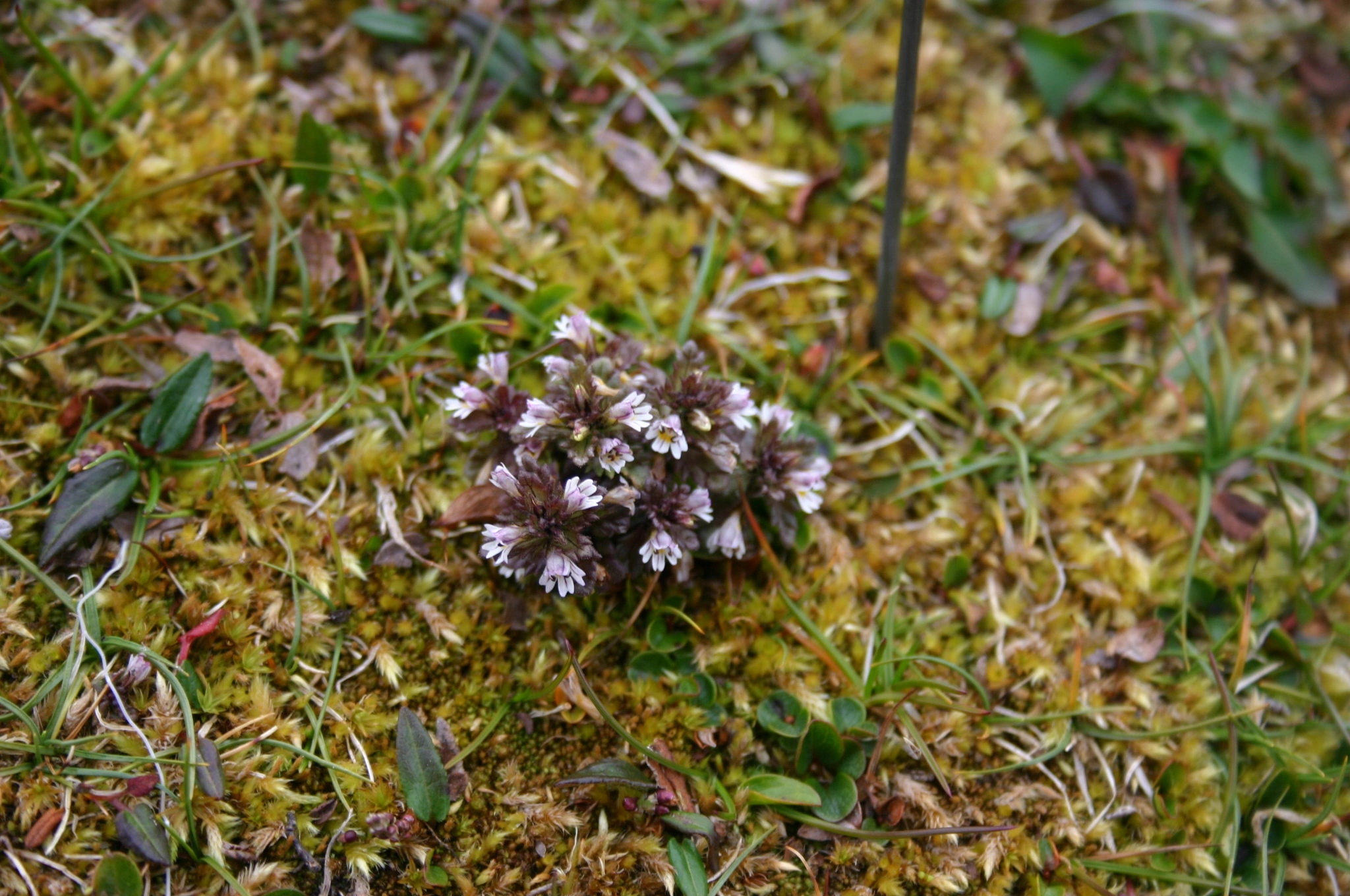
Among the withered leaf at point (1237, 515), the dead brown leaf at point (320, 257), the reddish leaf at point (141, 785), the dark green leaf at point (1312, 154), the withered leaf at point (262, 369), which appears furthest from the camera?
the dark green leaf at point (1312, 154)

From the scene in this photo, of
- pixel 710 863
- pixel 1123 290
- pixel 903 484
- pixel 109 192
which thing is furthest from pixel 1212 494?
pixel 109 192

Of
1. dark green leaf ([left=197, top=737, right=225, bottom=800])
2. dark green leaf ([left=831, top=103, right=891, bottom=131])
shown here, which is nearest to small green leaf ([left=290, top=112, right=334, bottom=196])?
dark green leaf ([left=197, top=737, right=225, bottom=800])

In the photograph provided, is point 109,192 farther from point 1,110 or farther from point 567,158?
point 567,158

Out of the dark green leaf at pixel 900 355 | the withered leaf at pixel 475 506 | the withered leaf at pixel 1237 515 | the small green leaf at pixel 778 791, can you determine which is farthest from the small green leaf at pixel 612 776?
the withered leaf at pixel 1237 515

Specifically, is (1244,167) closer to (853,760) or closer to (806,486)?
(806,486)

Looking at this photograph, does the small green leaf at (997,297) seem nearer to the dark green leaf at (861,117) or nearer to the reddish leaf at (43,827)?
the dark green leaf at (861,117)

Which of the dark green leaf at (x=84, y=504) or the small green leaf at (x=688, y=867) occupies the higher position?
the dark green leaf at (x=84, y=504)
